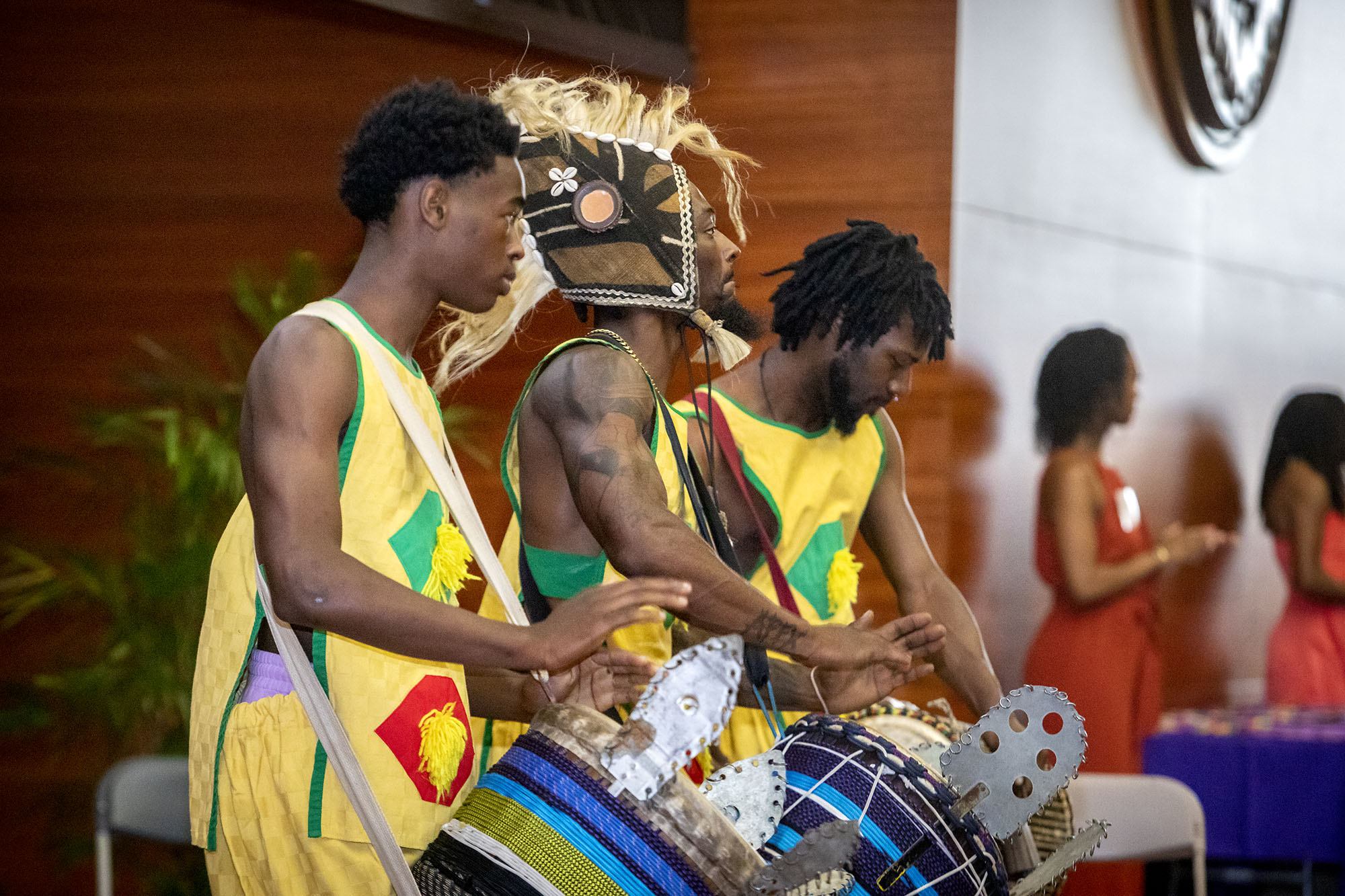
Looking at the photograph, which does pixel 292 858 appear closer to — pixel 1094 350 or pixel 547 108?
pixel 547 108

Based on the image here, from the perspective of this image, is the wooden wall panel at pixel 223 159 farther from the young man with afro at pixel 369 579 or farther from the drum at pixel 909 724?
the young man with afro at pixel 369 579

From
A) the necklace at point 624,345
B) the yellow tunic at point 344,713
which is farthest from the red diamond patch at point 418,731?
the necklace at point 624,345

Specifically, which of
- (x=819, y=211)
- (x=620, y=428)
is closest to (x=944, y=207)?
(x=819, y=211)

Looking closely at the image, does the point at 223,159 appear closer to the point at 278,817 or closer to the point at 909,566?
the point at 909,566

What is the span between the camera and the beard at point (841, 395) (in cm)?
277

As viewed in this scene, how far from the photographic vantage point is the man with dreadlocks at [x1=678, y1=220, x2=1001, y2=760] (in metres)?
2.72

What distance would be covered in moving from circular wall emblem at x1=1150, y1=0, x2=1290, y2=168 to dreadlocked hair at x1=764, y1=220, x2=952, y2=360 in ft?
11.2

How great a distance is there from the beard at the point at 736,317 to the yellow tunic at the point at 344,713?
2.20 ft

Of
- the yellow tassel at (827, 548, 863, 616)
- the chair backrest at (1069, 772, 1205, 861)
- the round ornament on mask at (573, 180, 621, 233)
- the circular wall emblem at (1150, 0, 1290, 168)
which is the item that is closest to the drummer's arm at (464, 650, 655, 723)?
the round ornament on mask at (573, 180, 621, 233)

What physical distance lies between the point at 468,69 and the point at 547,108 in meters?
1.92

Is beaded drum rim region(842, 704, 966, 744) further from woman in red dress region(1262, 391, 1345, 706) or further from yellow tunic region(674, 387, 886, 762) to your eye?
woman in red dress region(1262, 391, 1345, 706)

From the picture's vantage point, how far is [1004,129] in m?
4.79

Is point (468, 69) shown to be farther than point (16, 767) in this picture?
No

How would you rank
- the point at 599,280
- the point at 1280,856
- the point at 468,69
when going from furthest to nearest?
the point at 1280,856 → the point at 468,69 → the point at 599,280
